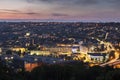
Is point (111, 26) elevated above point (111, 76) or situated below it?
below

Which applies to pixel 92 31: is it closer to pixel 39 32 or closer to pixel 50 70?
pixel 39 32

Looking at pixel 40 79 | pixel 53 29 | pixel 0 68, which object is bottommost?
pixel 53 29

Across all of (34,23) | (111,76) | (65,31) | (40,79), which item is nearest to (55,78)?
(40,79)

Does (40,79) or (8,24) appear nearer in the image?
(40,79)

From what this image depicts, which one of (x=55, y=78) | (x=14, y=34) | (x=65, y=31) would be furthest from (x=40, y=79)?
(x=65, y=31)

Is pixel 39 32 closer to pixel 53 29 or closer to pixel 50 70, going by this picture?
pixel 53 29

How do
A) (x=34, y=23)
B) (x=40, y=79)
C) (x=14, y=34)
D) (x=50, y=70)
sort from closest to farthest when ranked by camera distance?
(x=40, y=79)
(x=50, y=70)
(x=14, y=34)
(x=34, y=23)

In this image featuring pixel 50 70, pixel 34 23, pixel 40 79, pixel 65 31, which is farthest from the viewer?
pixel 34 23
